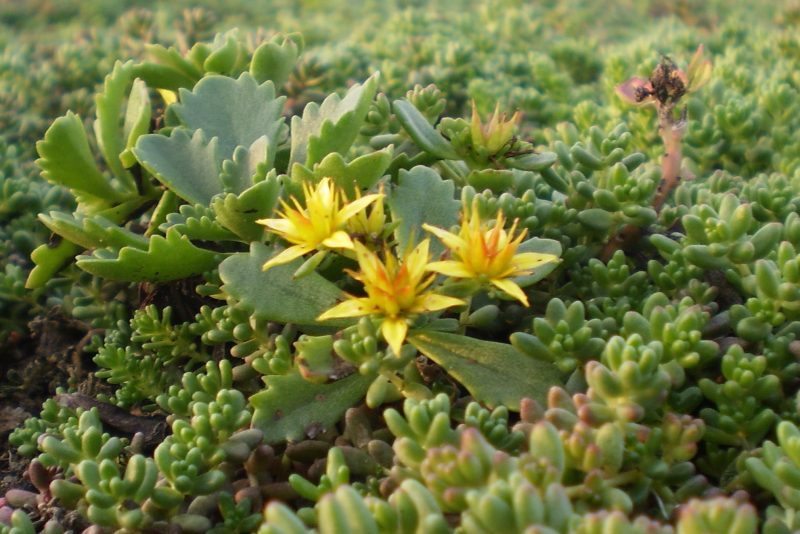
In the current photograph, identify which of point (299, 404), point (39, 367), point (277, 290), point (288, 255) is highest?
point (288, 255)

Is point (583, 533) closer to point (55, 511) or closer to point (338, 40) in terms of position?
point (55, 511)

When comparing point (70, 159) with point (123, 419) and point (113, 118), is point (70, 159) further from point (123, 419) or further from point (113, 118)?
point (123, 419)

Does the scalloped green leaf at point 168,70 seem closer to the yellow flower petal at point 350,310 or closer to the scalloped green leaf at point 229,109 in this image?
the scalloped green leaf at point 229,109

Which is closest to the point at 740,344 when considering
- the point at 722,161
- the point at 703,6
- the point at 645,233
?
the point at 645,233

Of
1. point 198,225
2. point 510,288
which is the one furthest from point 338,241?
point 198,225

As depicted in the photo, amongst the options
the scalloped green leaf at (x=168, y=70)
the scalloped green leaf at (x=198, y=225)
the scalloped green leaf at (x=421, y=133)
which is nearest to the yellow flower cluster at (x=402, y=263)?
the scalloped green leaf at (x=198, y=225)

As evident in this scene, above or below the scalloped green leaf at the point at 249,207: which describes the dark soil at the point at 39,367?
below

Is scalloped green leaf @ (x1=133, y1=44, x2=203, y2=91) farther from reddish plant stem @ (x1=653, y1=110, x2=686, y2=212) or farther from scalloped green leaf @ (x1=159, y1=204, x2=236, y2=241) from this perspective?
reddish plant stem @ (x1=653, y1=110, x2=686, y2=212)
